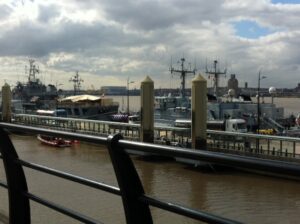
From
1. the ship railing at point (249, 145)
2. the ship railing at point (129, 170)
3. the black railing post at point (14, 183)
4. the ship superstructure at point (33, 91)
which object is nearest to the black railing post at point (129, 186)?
the ship railing at point (129, 170)

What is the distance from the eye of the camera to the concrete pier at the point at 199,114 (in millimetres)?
28266

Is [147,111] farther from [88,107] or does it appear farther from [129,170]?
[88,107]

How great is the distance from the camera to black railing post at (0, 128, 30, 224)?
3.93 m

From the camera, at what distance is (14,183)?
3.98 m

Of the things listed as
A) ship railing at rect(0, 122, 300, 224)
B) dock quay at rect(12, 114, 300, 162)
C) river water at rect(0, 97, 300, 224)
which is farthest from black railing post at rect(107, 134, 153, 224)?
dock quay at rect(12, 114, 300, 162)

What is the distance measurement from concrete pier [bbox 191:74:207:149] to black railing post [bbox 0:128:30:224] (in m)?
24.3

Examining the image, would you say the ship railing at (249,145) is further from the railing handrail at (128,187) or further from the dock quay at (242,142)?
the railing handrail at (128,187)

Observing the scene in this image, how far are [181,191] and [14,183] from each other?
17207mm

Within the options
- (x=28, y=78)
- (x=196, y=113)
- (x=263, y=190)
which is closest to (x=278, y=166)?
(x=263, y=190)

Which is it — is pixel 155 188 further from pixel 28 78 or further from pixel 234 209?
pixel 28 78

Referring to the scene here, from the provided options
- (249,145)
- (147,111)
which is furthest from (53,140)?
(249,145)

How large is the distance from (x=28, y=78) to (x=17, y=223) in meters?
110

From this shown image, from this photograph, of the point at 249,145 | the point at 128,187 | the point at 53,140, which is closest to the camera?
the point at 128,187

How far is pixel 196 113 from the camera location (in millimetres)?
28500
